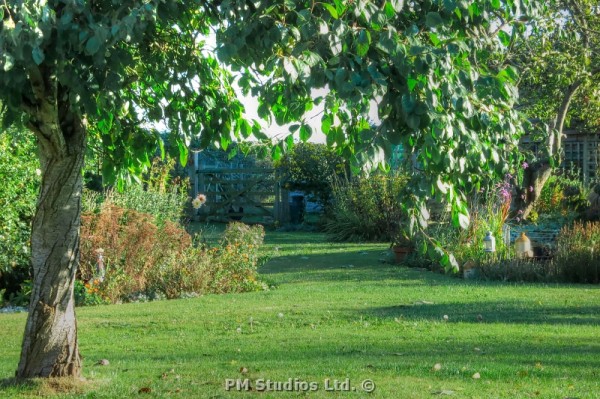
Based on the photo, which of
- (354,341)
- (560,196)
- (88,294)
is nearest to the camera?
(354,341)

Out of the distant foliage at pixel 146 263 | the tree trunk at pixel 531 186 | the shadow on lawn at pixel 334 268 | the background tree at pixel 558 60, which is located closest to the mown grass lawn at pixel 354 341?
the distant foliage at pixel 146 263

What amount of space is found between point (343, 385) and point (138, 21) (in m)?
3.22

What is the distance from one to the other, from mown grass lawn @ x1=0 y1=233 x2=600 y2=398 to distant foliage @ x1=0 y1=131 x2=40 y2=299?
4.89 ft

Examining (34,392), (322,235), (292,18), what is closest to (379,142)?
(292,18)

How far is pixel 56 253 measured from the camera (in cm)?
616

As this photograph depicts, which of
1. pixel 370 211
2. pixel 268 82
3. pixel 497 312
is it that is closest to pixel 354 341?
pixel 497 312

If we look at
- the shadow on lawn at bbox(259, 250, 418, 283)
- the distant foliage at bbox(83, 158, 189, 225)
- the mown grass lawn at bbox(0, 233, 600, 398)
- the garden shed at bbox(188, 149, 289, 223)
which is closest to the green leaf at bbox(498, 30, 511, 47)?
the mown grass lawn at bbox(0, 233, 600, 398)

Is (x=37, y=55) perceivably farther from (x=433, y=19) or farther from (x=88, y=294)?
(x=88, y=294)

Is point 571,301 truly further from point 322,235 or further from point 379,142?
point 322,235

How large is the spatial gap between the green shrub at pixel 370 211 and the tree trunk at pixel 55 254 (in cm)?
1526

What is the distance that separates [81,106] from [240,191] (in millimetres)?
22420

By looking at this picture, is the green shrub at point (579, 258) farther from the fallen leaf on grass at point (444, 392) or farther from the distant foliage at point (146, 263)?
the fallen leaf on grass at point (444, 392)

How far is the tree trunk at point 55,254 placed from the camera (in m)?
6.07

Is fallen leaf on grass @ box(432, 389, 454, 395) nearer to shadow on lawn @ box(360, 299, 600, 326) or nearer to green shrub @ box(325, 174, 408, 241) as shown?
shadow on lawn @ box(360, 299, 600, 326)
